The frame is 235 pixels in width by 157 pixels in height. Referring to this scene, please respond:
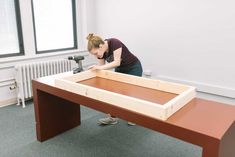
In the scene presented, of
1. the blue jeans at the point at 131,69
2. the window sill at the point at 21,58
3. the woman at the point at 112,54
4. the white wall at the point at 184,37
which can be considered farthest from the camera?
the window sill at the point at 21,58

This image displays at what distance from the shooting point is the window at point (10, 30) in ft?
11.0

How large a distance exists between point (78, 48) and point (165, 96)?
2853 mm

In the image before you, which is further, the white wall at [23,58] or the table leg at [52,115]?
the white wall at [23,58]

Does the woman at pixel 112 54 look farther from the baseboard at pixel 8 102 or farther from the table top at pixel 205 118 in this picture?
the baseboard at pixel 8 102

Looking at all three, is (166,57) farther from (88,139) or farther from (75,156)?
(75,156)

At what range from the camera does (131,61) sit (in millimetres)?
2648

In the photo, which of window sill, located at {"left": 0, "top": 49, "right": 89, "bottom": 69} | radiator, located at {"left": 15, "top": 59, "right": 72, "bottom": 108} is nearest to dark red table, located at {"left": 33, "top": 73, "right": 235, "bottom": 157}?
radiator, located at {"left": 15, "top": 59, "right": 72, "bottom": 108}

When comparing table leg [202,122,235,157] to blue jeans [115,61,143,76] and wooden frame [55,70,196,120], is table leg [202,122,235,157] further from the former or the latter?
blue jeans [115,61,143,76]

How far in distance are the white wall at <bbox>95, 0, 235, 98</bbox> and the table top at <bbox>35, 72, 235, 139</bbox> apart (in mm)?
1520

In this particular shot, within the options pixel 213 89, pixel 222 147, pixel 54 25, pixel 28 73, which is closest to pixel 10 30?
pixel 28 73

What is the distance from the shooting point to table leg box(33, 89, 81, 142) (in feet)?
8.01

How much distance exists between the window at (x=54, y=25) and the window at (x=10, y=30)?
11.6 inches

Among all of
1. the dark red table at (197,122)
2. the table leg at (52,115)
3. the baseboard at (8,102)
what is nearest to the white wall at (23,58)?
the baseboard at (8,102)

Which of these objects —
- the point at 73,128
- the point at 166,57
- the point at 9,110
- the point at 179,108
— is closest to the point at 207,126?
the point at 179,108
